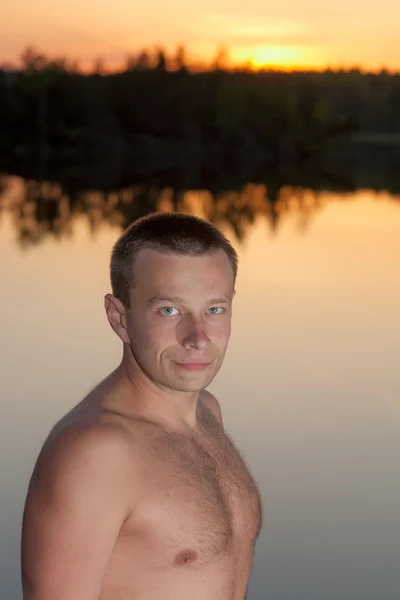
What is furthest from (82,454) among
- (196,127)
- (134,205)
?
(196,127)

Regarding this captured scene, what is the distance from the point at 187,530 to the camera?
3.22 metres

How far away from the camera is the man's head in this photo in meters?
3.04

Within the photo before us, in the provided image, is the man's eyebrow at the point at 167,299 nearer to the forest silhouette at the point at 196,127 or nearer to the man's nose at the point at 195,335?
the man's nose at the point at 195,335

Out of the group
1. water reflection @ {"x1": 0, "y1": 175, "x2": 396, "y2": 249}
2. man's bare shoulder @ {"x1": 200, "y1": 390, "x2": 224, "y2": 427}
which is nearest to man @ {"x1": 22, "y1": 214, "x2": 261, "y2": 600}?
man's bare shoulder @ {"x1": 200, "y1": 390, "x2": 224, "y2": 427}

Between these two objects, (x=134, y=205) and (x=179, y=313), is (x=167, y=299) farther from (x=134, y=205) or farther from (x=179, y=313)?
(x=134, y=205)

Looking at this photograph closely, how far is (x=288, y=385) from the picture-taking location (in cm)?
1507

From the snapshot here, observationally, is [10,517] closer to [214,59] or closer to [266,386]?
[266,386]

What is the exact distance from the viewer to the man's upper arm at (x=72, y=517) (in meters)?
2.84

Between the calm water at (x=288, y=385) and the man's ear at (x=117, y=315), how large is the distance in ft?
17.6

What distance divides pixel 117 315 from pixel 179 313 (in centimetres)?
18

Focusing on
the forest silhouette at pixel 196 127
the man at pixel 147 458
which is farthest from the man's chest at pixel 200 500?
the forest silhouette at pixel 196 127

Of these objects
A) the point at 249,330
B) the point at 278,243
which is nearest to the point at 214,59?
the point at 278,243

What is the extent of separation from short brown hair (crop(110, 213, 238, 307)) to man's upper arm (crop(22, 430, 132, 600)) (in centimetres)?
38

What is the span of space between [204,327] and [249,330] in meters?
15.9
